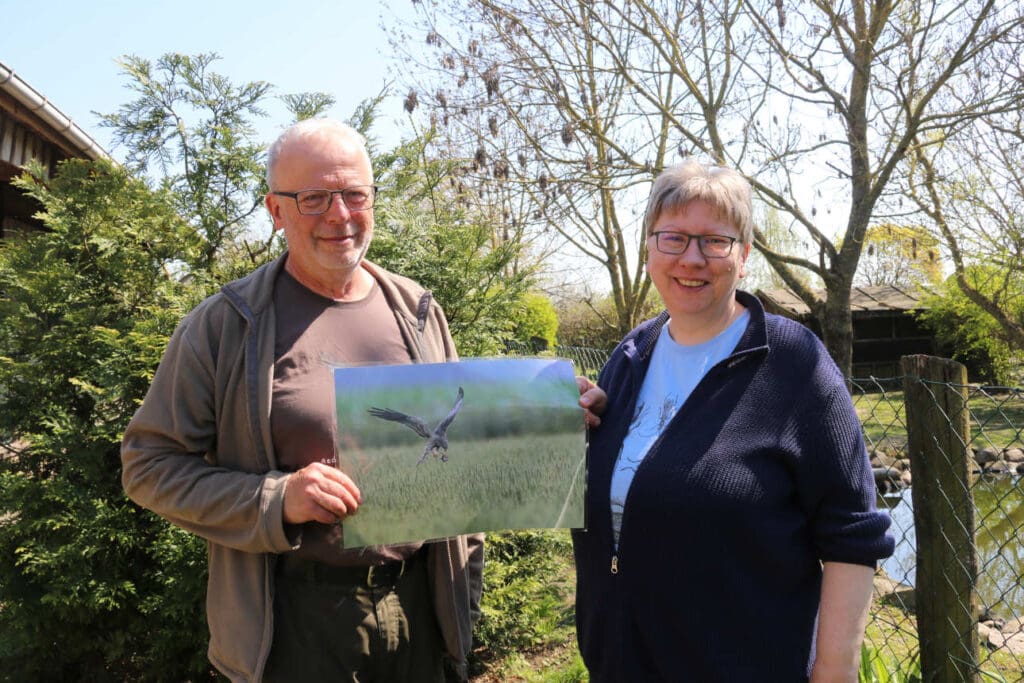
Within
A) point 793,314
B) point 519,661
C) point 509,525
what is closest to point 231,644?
point 509,525

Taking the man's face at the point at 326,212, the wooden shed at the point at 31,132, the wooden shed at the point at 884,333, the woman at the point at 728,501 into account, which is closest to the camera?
the woman at the point at 728,501

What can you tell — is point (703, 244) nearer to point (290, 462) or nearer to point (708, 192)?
point (708, 192)

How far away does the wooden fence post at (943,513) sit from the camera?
2773mm

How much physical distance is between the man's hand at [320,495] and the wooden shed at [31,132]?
402 centimetres

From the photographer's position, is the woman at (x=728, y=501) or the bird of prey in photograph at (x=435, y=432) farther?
the bird of prey in photograph at (x=435, y=432)

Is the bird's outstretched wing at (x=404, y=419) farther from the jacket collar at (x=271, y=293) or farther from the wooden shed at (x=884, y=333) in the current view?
the wooden shed at (x=884, y=333)

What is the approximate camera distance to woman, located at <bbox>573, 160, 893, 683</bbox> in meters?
1.69

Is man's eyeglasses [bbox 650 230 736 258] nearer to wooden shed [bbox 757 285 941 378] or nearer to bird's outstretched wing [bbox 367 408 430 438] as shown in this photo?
bird's outstretched wing [bbox 367 408 430 438]

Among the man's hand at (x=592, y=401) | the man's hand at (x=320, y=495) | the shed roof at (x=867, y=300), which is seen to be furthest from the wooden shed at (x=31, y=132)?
the shed roof at (x=867, y=300)

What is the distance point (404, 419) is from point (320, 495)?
0.27m

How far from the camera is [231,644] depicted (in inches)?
77.0

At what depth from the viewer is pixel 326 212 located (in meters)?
2.04


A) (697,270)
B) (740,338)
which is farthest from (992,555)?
(697,270)

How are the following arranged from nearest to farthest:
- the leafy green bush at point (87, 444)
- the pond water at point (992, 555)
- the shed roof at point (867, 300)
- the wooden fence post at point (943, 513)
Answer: the wooden fence post at point (943, 513) < the leafy green bush at point (87, 444) < the pond water at point (992, 555) < the shed roof at point (867, 300)
